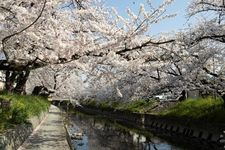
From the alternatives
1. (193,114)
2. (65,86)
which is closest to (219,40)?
(193,114)

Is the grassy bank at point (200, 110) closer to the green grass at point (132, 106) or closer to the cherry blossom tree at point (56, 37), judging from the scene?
the green grass at point (132, 106)

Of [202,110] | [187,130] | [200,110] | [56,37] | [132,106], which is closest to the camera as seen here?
[56,37]

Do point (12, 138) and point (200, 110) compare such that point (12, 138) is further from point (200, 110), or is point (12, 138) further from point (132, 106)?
point (132, 106)

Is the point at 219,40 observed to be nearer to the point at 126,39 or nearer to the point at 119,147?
the point at 119,147

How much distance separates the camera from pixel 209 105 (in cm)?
2642

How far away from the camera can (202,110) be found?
26.4 metres

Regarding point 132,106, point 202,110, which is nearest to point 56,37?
point 202,110

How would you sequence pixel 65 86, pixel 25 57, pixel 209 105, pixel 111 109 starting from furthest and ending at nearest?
pixel 111 109 < pixel 65 86 < pixel 209 105 < pixel 25 57

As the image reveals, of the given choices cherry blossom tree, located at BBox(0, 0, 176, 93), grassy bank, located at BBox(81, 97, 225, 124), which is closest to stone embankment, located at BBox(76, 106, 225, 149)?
grassy bank, located at BBox(81, 97, 225, 124)

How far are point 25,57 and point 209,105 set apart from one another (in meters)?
18.2

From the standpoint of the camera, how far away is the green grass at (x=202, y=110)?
23.2 meters

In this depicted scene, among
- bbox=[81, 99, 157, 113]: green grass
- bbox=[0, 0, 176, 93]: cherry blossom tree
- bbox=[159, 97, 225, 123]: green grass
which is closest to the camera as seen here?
bbox=[0, 0, 176, 93]: cherry blossom tree

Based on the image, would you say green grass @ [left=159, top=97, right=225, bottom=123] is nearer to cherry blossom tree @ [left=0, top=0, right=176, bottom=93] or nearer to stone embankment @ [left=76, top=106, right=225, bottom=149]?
stone embankment @ [left=76, top=106, right=225, bottom=149]

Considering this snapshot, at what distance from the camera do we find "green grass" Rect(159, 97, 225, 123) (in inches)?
912
